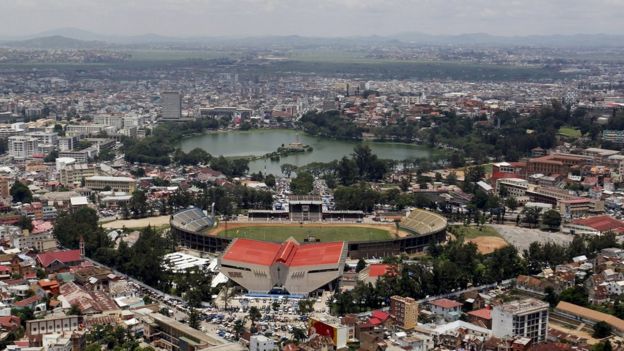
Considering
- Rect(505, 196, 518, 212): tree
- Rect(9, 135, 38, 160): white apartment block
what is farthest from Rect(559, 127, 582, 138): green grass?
Rect(9, 135, 38, 160): white apartment block

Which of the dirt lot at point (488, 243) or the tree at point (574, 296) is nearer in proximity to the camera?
the tree at point (574, 296)

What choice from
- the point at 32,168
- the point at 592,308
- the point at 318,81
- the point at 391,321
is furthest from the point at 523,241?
the point at 318,81

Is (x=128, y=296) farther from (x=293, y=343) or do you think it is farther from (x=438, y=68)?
(x=438, y=68)

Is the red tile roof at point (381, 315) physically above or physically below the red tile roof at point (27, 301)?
above

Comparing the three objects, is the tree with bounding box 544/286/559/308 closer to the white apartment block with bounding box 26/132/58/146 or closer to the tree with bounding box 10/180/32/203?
the tree with bounding box 10/180/32/203

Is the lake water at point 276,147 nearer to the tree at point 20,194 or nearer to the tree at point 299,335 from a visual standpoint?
the tree at point 20,194

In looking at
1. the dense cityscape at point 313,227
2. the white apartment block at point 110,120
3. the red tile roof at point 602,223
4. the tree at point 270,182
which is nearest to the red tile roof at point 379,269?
the dense cityscape at point 313,227
